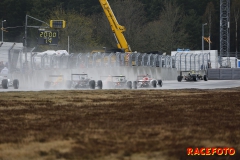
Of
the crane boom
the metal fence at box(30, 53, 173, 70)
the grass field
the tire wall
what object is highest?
the crane boom

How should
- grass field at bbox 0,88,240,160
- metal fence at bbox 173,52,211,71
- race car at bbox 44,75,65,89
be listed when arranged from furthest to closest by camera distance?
metal fence at bbox 173,52,211,71 < race car at bbox 44,75,65,89 < grass field at bbox 0,88,240,160

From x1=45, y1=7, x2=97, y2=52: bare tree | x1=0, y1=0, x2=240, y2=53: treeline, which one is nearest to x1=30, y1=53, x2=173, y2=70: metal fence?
x1=45, y1=7, x2=97, y2=52: bare tree

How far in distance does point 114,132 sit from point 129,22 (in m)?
107

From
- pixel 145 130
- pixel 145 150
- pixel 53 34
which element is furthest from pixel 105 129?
pixel 53 34

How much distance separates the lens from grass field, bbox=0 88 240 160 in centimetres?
1141

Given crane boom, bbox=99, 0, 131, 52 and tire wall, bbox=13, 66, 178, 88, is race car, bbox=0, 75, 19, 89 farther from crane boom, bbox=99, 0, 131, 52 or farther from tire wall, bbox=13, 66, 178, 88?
crane boom, bbox=99, 0, 131, 52

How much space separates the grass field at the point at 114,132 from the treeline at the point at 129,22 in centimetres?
8817

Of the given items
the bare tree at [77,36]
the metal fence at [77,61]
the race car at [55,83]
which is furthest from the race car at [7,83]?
the bare tree at [77,36]

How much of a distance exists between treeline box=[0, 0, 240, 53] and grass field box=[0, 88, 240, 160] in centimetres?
8817

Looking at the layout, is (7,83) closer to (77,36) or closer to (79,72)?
(79,72)

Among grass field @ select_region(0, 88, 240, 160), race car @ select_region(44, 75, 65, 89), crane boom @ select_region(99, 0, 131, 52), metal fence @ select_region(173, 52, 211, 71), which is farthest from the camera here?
crane boom @ select_region(99, 0, 131, 52)

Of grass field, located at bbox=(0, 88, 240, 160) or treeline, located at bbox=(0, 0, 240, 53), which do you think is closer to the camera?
grass field, located at bbox=(0, 88, 240, 160)

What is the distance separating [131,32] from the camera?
118m

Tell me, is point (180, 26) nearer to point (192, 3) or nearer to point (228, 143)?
point (192, 3)
